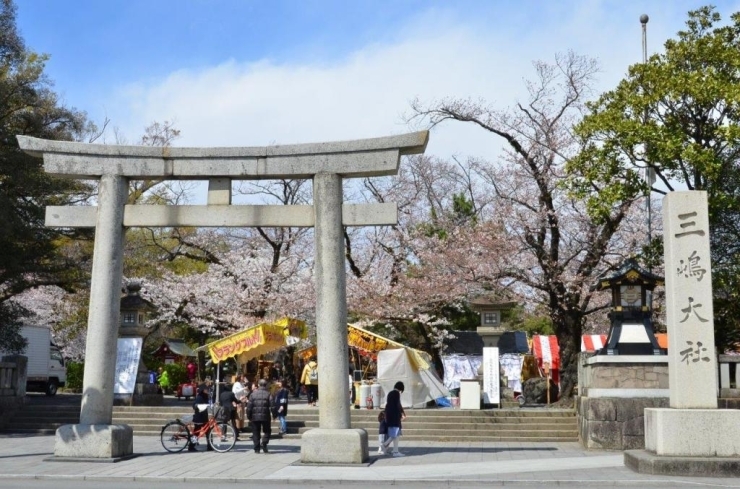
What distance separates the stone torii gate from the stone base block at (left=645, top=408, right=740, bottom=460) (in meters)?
5.54

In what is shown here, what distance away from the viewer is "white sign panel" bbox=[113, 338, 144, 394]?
25156 millimetres

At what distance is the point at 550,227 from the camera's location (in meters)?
25.5

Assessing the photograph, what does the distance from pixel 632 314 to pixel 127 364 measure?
50.3ft

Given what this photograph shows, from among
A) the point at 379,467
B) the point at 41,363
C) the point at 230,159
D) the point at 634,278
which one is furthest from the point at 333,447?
the point at 41,363

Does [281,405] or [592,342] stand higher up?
[592,342]

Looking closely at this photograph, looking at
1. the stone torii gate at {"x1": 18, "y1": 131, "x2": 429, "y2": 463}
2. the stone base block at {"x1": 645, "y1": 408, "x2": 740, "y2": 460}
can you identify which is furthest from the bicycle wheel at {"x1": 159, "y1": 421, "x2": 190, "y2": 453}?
the stone base block at {"x1": 645, "y1": 408, "x2": 740, "y2": 460}

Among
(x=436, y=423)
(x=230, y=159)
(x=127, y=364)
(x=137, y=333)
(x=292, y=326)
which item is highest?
(x=230, y=159)

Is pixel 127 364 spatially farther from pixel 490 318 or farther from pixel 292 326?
pixel 490 318

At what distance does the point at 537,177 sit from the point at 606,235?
2.92 metres

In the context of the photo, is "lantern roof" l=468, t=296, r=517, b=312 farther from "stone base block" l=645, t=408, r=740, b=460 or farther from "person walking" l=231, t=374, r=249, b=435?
"stone base block" l=645, t=408, r=740, b=460

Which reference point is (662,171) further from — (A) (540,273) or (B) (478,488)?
(B) (478,488)

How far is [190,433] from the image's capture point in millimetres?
17984

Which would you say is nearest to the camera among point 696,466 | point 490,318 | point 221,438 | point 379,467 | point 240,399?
point 696,466

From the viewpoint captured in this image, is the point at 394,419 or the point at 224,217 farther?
the point at 394,419
